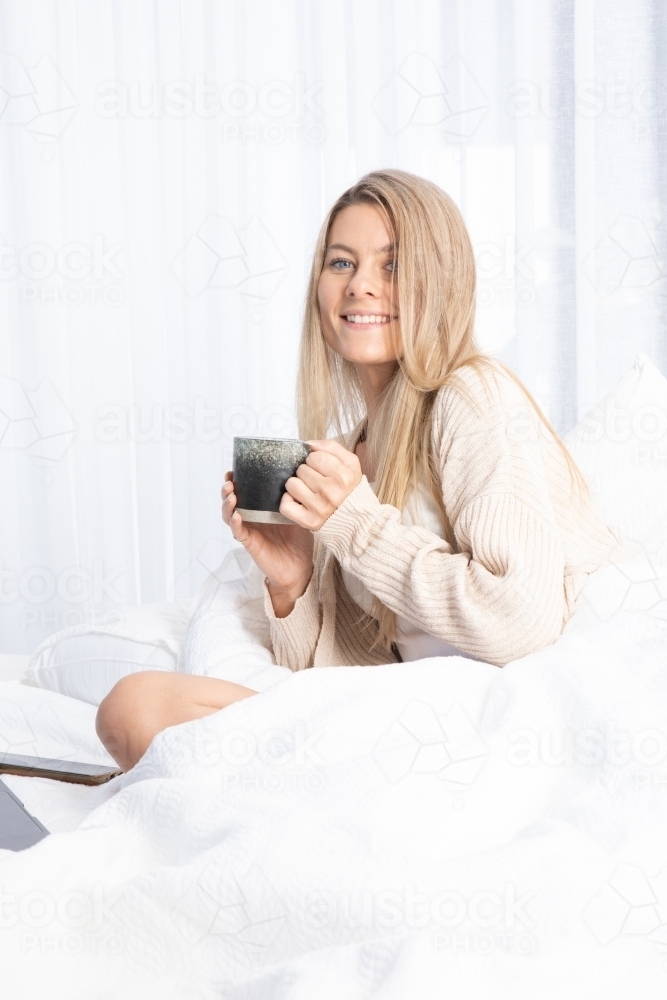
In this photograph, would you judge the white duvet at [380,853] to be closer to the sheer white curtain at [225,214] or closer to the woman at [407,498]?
the woman at [407,498]

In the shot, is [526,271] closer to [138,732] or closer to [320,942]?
[138,732]

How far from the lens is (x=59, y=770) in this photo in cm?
107

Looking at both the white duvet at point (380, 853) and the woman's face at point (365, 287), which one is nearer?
the white duvet at point (380, 853)

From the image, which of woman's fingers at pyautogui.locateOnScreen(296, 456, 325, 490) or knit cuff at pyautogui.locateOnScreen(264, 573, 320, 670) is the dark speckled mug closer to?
woman's fingers at pyautogui.locateOnScreen(296, 456, 325, 490)

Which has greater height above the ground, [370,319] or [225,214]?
[225,214]

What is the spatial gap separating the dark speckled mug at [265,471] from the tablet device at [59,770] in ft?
1.05

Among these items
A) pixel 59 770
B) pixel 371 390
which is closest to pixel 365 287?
pixel 371 390

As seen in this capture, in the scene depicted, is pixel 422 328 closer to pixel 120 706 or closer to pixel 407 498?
pixel 407 498

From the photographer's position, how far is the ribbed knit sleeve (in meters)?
1.02

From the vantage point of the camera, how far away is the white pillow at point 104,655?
133 centimetres

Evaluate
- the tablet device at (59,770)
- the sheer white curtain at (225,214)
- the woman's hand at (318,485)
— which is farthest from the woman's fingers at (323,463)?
the sheer white curtain at (225,214)

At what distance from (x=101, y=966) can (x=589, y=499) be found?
0.82 metres

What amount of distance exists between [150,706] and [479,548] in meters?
0.38

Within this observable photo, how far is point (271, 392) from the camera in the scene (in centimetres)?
228
